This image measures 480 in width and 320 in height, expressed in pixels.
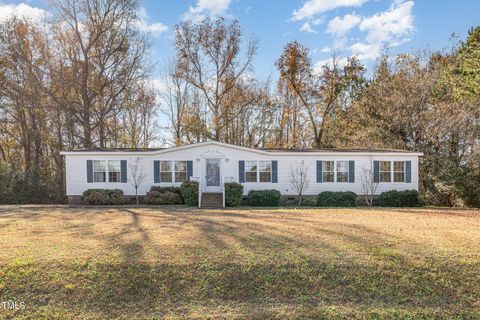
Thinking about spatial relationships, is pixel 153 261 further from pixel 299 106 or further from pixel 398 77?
pixel 299 106

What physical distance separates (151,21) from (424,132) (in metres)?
21.9

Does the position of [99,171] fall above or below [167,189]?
above

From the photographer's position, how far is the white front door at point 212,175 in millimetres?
17625

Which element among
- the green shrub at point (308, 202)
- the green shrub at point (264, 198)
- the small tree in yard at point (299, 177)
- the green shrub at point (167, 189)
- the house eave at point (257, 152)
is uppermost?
the house eave at point (257, 152)

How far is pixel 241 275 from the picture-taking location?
19.0 feet

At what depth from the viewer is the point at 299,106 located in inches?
1168

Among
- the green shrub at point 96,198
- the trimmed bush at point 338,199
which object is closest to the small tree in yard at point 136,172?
the green shrub at point 96,198

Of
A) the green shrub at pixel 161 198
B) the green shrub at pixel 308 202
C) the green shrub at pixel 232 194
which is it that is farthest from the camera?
the green shrub at pixel 308 202

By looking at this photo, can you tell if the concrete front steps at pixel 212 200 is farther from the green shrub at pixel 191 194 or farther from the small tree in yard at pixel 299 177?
the small tree in yard at pixel 299 177

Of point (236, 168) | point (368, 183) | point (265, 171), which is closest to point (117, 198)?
point (236, 168)

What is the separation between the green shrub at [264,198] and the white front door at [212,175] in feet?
7.15

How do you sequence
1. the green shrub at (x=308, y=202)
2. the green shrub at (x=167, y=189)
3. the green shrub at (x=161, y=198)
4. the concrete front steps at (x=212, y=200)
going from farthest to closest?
the green shrub at (x=308, y=202), the green shrub at (x=167, y=189), the green shrub at (x=161, y=198), the concrete front steps at (x=212, y=200)

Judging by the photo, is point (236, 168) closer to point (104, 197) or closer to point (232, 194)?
point (232, 194)

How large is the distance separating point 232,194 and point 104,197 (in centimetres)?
684
